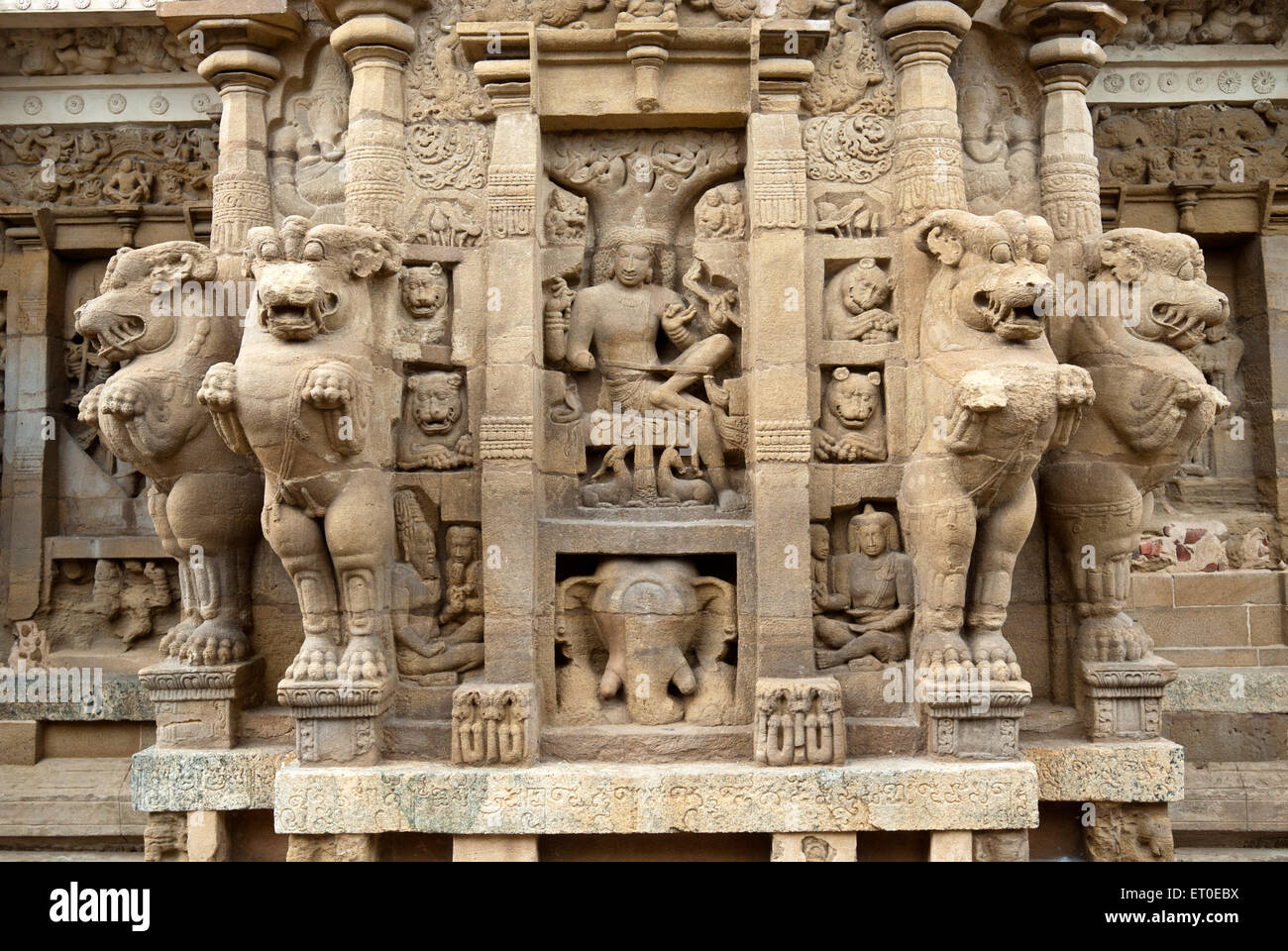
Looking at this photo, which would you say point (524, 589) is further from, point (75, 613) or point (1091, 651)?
point (75, 613)

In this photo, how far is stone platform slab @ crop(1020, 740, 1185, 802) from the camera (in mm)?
6258

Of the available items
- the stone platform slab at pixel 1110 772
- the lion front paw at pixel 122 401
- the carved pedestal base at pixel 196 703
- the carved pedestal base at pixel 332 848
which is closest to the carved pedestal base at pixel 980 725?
the stone platform slab at pixel 1110 772

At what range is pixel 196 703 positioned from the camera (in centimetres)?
648

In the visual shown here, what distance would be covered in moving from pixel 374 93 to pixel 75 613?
5.30m

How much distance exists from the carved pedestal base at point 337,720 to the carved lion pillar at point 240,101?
2.69m

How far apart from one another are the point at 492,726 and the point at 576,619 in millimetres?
834

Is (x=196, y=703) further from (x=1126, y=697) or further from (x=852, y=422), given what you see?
(x=1126, y=697)

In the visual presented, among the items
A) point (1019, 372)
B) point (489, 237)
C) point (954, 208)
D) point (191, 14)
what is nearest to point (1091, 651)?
point (1019, 372)

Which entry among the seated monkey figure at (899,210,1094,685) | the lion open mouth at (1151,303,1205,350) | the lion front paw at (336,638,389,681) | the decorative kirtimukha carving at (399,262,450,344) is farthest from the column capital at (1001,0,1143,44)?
the lion front paw at (336,638,389,681)

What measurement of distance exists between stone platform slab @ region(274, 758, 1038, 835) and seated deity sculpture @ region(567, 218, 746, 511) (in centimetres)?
170

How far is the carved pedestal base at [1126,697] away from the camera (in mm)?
6340

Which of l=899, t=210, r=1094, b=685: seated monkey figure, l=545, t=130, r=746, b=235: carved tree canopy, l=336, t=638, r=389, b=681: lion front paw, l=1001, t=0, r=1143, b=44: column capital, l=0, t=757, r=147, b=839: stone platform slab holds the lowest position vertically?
l=0, t=757, r=147, b=839: stone platform slab

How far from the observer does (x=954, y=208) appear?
21.0 ft

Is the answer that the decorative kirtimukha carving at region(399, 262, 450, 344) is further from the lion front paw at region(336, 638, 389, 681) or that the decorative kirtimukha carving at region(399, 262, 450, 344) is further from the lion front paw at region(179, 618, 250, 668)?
the lion front paw at region(179, 618, 250, 668)
